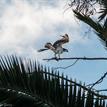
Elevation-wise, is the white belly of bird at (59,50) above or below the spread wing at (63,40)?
below

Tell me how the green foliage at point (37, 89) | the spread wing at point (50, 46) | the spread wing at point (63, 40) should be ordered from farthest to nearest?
the spread wing at point (63, 40) → the spread wing at point (50, 46) → the green foliage at point (37, 89)

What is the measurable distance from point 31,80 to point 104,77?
1.03 m

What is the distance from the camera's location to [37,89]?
4.12 m

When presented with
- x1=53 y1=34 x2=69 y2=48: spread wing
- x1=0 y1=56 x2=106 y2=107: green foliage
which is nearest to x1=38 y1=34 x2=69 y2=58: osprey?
x1=53 y1=34 x2=69 y2=48: spread wing

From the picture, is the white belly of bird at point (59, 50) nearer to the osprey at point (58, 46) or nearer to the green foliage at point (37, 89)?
the osprey at point (58, 46)

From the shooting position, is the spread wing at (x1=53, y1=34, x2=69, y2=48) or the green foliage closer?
the green foliage

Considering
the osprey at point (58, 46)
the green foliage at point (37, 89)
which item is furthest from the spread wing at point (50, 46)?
the green foliage at point (37, 89)

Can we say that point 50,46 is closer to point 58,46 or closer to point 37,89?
point 58,46

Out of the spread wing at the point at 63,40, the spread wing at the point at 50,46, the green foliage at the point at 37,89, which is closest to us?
the green foliage at the point at 37,89

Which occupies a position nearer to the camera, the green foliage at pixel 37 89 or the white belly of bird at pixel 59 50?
the green foliage at pixel 37 89

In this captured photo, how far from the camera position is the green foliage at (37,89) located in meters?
4.03

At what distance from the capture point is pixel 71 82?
4109mm

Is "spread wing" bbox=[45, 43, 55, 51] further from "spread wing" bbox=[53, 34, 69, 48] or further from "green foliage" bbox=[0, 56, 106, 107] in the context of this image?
"green foliage" bbox=[0, 56, 106, 107]

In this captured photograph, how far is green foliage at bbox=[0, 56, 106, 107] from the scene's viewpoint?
13.2 feet
